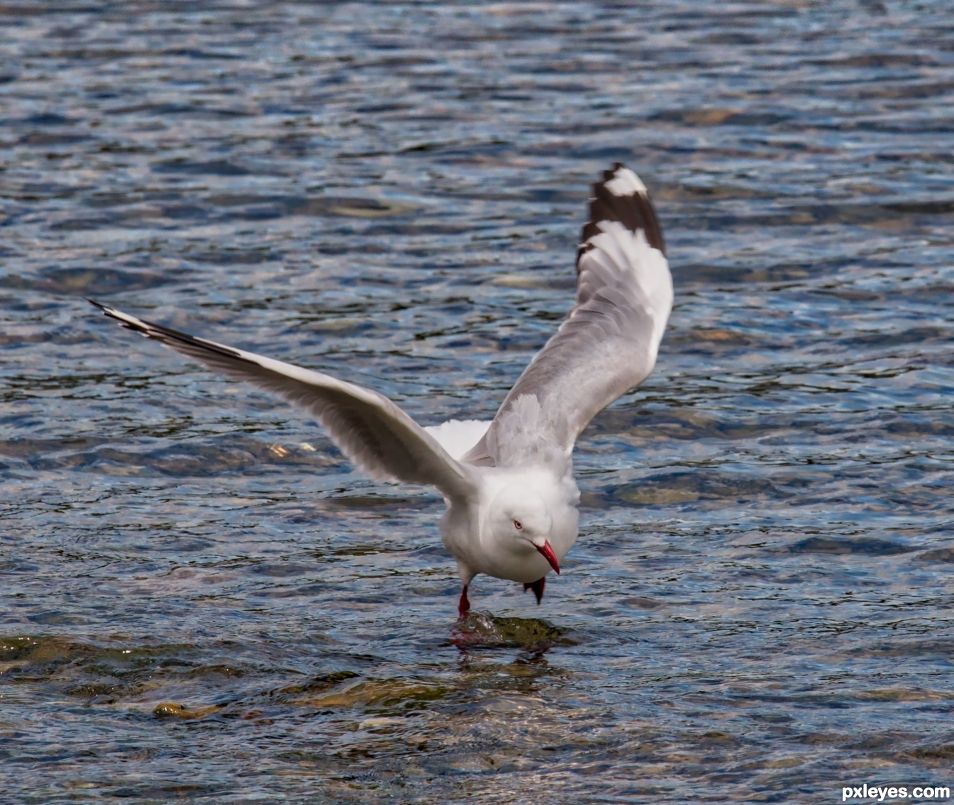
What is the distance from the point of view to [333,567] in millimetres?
8406

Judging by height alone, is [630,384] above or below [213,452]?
above

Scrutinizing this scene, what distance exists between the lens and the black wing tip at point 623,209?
9781 mm

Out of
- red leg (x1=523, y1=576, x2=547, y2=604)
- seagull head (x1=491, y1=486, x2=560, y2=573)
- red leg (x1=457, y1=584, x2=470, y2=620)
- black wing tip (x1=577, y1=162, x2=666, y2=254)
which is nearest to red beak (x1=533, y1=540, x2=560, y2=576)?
seagull head (x1=491, y1=486, x2=560, y2=573)

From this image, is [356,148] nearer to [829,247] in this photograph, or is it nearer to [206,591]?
[829,247]

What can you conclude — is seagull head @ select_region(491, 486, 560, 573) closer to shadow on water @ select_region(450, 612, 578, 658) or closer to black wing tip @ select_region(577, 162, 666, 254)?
shadow on water @ select_region(450, 612, 578, 658)

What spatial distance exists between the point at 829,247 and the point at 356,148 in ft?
13.9

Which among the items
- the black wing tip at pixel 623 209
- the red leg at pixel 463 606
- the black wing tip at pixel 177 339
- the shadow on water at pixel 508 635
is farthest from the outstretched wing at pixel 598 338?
the black wing tip at pixel 177 339

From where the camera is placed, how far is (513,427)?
8.12m

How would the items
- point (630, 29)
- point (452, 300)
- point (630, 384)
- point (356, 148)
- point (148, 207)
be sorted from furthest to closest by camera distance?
point (630, 29)
point (356, 148)
point (148, 207)
point (452, 300)
point (630, 384)

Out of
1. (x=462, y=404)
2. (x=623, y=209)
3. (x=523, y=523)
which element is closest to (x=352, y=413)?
(x=523, y=523)

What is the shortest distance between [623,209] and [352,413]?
2.84 metres

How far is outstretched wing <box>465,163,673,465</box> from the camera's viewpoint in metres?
8.17

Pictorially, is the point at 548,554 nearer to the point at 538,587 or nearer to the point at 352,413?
the point at 538,587

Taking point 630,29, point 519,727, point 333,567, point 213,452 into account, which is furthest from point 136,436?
point 630,29
